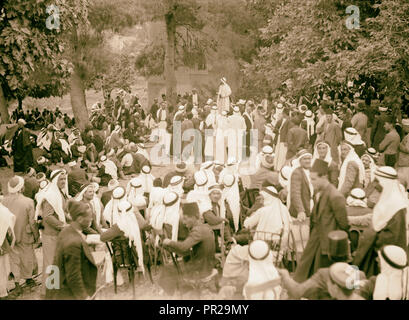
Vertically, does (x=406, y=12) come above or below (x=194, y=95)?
above

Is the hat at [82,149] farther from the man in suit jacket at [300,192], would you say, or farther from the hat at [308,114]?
the man in suit jacket at [300,192]

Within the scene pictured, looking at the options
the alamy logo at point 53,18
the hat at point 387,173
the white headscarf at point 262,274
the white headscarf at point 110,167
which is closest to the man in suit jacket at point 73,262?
the white headscarf at point 262,274

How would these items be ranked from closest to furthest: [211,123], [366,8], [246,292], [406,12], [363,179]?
[246,292] < [363,179] < [406,12] < [366,8] < [211,123]

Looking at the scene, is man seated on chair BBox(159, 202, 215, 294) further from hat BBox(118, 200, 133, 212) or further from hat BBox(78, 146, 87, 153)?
hat BBox(78, 146, 87, 153)

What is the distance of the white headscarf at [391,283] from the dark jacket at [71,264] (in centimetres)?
265

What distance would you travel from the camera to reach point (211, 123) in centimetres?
1343

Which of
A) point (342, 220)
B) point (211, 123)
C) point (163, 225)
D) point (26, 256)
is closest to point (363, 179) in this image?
point (342, 220)

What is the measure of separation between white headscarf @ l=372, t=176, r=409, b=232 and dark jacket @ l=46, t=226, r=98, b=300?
2838 millimetres

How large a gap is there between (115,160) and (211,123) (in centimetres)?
321

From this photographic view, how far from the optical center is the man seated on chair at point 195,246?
5.02 metres

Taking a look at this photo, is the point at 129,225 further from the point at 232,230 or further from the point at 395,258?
the point at 395,258

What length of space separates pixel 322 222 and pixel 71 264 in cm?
259

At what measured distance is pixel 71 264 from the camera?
14.5 ft

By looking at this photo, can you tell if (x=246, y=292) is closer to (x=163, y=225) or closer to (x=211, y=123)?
(x=163, y=225)
